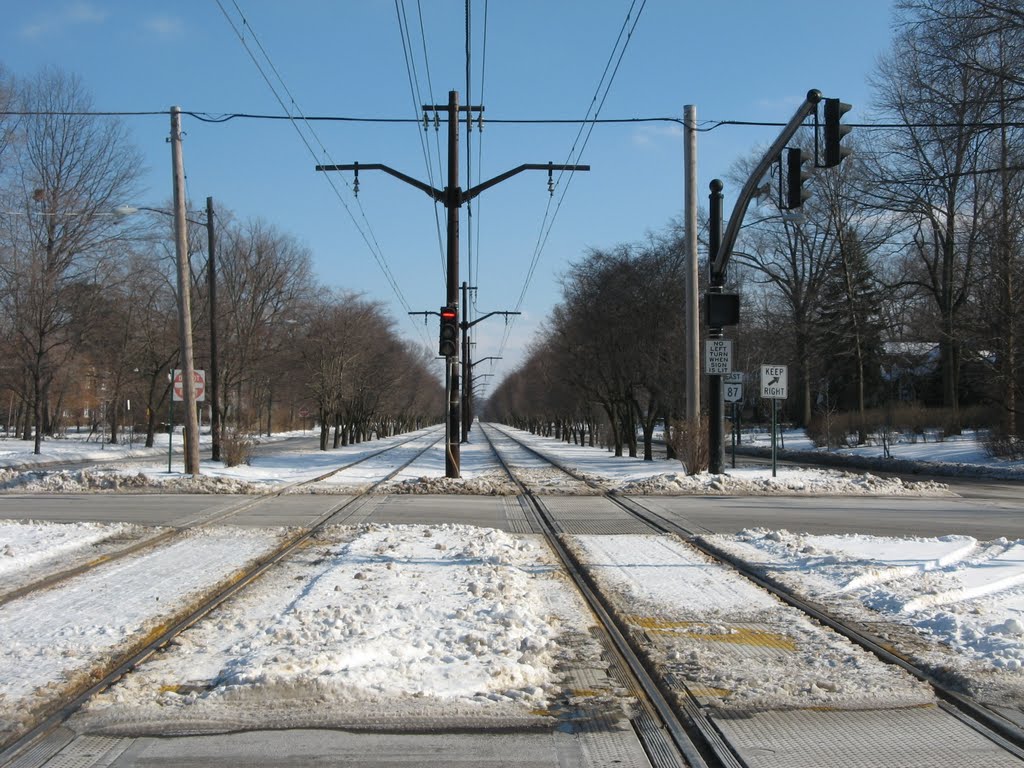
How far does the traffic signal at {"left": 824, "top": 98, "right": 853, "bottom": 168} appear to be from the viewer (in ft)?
44.4

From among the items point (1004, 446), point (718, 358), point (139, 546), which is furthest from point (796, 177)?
point (1004, 446)

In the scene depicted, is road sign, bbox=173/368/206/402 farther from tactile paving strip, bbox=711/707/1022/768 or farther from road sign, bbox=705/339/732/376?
tactile paving strip, bbox=711/707/1022/768

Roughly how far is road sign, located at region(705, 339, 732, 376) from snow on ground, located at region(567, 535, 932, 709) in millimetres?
11776

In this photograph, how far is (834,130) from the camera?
1357 centimetres

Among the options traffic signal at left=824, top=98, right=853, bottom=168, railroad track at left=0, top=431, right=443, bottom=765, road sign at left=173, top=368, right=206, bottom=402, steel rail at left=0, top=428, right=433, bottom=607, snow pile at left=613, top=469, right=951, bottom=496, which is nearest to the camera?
railroad track at left=0, top=431, right=443, bottom=765

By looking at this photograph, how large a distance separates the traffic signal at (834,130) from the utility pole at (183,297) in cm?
1451

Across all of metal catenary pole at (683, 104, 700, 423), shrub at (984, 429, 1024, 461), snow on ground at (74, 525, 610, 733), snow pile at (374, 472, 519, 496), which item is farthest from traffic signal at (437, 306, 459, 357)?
shrub at (984, 429, 1024, 461)

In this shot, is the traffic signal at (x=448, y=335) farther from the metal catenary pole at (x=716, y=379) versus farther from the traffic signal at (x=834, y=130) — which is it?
the traffic signal at (x=834, y=130)

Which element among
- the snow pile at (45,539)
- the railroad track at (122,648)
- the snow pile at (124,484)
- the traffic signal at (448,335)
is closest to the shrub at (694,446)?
the traffic signal at (448,335)

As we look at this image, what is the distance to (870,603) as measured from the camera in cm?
802

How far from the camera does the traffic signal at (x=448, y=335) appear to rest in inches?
853

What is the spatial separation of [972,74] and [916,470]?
16406mm

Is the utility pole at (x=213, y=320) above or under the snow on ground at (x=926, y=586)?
above

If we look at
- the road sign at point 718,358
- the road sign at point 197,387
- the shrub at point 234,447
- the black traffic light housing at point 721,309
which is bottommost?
the shrub at point 234,447
